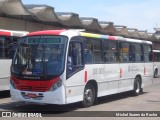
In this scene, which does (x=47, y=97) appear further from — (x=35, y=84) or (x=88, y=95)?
(x=88, y=95)

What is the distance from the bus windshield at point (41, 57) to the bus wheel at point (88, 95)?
1758 millimetres

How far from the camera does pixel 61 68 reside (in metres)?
11.6

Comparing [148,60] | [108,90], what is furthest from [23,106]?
[148,60]

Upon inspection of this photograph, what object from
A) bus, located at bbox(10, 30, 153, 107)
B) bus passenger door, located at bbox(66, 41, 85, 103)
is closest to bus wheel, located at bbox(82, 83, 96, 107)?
bus, located at bbox(10, 30, 153, 107)

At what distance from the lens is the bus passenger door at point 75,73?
Result: 1180 centimetres

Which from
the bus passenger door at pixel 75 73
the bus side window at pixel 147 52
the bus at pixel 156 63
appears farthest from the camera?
the bus at pixel 156 63

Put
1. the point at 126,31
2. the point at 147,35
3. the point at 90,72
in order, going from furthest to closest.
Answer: the point at 147,35 → the point at 126,31 → the point at 90,72

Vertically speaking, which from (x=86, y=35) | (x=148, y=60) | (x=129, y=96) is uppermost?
(x=86, y=35)

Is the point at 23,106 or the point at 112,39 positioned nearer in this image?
the point at 23,106

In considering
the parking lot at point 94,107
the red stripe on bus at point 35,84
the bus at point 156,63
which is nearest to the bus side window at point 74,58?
the red stripe on bus at point 35,84

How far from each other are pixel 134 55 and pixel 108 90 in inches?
131

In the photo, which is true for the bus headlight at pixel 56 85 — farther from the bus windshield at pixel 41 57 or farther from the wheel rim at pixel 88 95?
the wheel rim at pixel 88 95

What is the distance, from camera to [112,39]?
600 inches

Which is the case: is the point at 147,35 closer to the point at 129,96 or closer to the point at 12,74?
the point at 129,96
